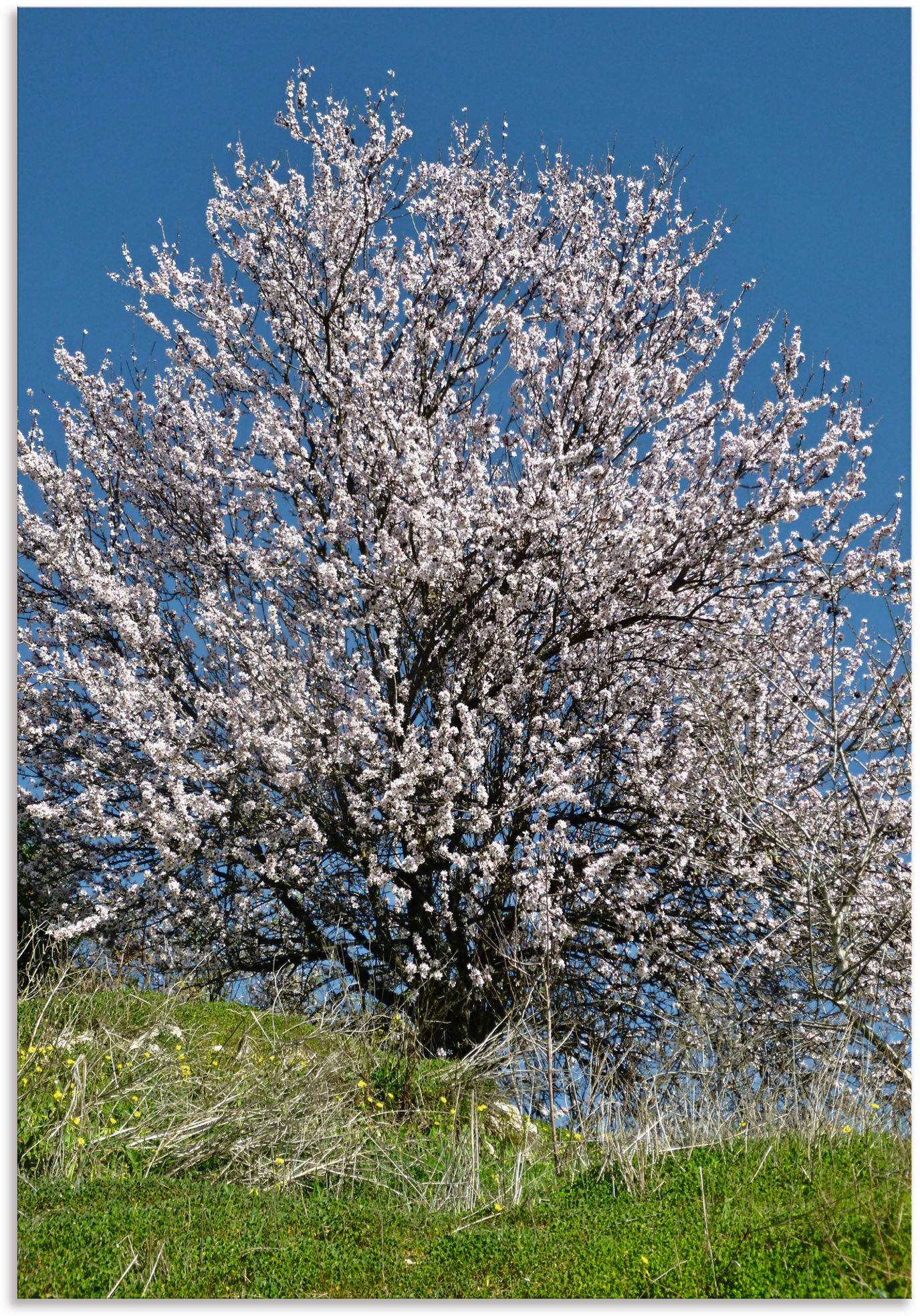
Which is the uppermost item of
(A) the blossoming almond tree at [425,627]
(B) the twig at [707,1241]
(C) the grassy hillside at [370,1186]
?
(A) the blossoming almond tree at [425,627]

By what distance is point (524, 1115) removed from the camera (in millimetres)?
6125

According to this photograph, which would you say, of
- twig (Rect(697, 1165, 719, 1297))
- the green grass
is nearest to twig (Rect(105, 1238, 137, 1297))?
the green grass

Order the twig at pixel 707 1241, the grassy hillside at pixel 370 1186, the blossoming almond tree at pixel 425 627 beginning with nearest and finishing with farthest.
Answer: the twig at pixel 707 1241 → the grassy hillside at pixel 370 1186 → the blossoming almond tree at pixel 425 627

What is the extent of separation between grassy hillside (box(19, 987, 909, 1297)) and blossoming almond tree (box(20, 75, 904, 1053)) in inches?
51.4

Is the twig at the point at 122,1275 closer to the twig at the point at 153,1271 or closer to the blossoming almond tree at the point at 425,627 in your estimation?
the twig at the point at 153,1271

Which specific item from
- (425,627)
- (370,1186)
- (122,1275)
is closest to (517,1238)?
(370,1186)

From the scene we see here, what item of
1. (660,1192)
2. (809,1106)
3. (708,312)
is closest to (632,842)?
(809,1106)

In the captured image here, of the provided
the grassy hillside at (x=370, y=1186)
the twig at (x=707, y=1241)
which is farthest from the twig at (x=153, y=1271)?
the twig at (x=707, y=1241)

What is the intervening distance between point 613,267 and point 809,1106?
7.41m

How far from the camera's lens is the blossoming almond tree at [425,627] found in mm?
7418

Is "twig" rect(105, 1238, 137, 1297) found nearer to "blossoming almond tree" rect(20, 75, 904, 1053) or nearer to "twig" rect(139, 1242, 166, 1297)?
"twig" rect(139, 1242, 166, 1297)

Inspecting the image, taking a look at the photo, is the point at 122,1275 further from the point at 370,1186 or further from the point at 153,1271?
the point at 370,1186

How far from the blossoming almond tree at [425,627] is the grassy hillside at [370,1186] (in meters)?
1.31

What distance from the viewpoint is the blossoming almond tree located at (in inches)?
292
